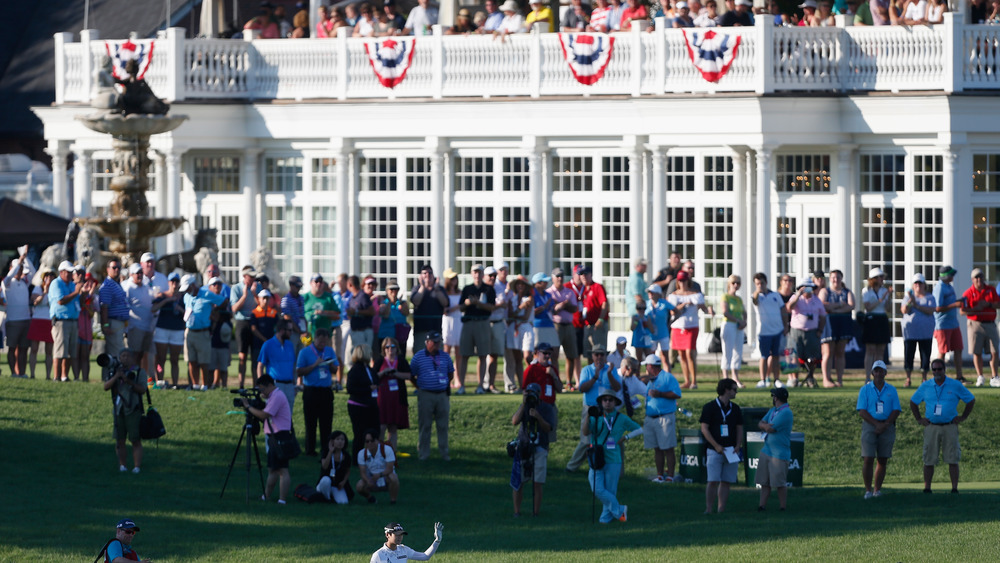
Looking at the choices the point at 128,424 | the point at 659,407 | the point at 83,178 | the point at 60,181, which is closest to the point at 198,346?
the point at 128,424

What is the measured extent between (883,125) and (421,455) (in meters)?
10.8

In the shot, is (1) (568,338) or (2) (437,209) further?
(2) (437,209)

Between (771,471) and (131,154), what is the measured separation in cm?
1618

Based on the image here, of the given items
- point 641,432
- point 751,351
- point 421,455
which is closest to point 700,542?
point 641,432

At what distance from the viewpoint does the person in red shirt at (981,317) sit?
2778 centimetres

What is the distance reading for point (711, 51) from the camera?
31.5 m

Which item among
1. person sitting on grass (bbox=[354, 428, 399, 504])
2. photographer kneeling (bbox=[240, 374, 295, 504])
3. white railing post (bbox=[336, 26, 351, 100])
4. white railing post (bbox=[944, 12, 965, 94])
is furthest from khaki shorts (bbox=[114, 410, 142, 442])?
white railing post (bbox=[944, 12, 965, 94])

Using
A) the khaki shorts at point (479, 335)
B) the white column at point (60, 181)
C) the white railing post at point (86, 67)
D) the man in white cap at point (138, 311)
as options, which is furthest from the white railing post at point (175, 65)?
the khaki shorts at point (479, 335)

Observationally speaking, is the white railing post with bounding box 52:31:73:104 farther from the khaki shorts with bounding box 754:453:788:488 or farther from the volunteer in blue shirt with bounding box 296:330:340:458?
the khaki shorts with bounding box 754:453:788:488

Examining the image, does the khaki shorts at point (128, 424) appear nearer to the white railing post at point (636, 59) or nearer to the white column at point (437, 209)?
the white column at point (437, 209)

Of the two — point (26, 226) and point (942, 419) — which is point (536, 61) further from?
point (942, 419)

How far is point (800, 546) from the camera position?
1941 centimetres

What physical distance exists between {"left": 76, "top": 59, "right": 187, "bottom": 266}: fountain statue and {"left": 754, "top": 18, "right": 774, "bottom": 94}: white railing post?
982cm

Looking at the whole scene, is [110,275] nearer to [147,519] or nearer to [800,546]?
[147,519]
